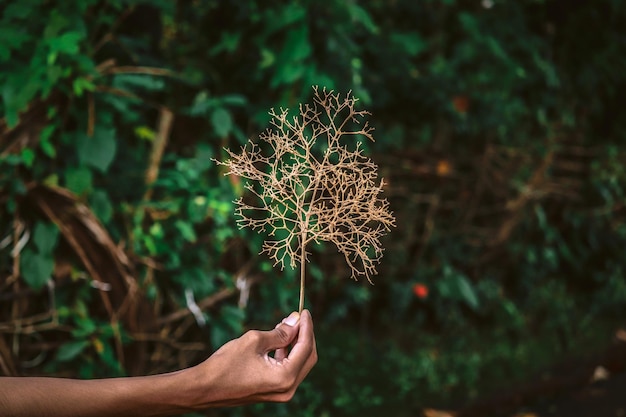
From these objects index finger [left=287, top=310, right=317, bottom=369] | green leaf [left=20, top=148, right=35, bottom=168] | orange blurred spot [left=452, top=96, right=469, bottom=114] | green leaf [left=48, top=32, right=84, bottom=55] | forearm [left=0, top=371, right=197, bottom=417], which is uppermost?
orange blurred spot [left=452, top=96, right=469, bottom=114]

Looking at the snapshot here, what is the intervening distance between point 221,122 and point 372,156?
1651 millimetres

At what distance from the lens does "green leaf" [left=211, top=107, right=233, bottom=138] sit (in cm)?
277

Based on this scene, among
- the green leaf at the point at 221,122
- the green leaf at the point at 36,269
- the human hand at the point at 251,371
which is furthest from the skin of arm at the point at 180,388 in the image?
the green leaf at the point at 221,122

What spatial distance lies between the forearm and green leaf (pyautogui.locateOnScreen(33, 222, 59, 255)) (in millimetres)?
1492

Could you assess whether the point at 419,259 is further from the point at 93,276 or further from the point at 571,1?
the point at 93,276

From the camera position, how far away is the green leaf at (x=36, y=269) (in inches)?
99.2

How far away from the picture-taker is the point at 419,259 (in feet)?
15.3

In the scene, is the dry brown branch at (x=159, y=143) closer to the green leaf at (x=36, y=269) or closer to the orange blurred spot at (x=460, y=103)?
the green leaf at (x=36, y=269)

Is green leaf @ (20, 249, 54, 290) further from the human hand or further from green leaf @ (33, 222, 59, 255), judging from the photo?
the human hand

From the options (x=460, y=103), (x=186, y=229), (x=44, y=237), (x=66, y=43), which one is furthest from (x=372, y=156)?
(x=66, y=43)

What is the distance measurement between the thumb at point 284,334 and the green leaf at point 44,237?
146 centimetres

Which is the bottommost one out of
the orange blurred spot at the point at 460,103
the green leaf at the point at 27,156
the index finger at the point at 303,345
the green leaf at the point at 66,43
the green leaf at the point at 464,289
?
the green leaf at the point at 464,289

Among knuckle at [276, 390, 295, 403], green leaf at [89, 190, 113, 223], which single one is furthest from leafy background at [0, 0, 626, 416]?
knuckle at [276, 390, 295, 403]

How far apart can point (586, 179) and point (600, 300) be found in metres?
0.89
